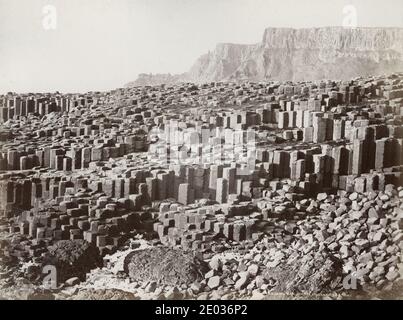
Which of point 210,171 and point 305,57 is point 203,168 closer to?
point 210,171

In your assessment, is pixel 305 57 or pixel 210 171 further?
pixel 305 57

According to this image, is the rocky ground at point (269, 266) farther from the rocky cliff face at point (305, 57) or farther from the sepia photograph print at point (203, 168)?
the rocky cliff face at point (305, 57)

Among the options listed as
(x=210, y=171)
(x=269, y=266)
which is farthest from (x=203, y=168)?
(x=269, y=266)

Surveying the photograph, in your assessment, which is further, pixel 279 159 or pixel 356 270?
pixel 279 159

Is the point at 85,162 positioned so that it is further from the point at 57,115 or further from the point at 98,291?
the point at 98,291

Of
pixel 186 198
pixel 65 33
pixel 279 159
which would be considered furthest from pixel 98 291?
pixel 65 33

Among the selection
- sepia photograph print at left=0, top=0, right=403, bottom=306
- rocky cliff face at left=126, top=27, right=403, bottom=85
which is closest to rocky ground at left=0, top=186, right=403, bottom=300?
sepia photograph print at left=0, top=0, right=403, bottom=306

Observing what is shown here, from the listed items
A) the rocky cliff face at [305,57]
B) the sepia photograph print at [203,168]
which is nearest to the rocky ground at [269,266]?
the sepia photograph print at [203,168]
